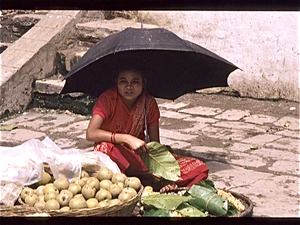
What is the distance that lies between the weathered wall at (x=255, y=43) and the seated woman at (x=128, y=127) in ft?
9.61

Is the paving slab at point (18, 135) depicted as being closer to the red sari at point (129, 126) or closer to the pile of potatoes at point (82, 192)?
the red sari at point (129, 126)

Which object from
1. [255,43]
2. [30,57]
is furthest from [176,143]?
[30,57]

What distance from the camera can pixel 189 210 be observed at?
3703 millimetres

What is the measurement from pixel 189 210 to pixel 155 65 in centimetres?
150

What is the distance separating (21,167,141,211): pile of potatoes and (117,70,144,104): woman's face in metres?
0.73

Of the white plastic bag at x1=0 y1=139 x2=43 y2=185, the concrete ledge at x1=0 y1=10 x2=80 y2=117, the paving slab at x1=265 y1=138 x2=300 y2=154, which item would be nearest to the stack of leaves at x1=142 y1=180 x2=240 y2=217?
the white plastic bag at x1=0 y1=139 x2=43 y2=185

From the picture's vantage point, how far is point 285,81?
7172 mm

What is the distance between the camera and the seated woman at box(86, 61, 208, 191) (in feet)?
14.3

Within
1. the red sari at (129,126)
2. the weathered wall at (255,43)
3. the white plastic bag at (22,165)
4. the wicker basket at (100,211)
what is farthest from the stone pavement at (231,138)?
the white plastic bag at (22,165)

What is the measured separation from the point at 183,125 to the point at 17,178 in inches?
118

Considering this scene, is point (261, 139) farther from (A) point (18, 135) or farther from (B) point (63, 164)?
(B) point (63, 164)

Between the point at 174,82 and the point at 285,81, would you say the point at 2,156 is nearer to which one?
the point at 174,82
